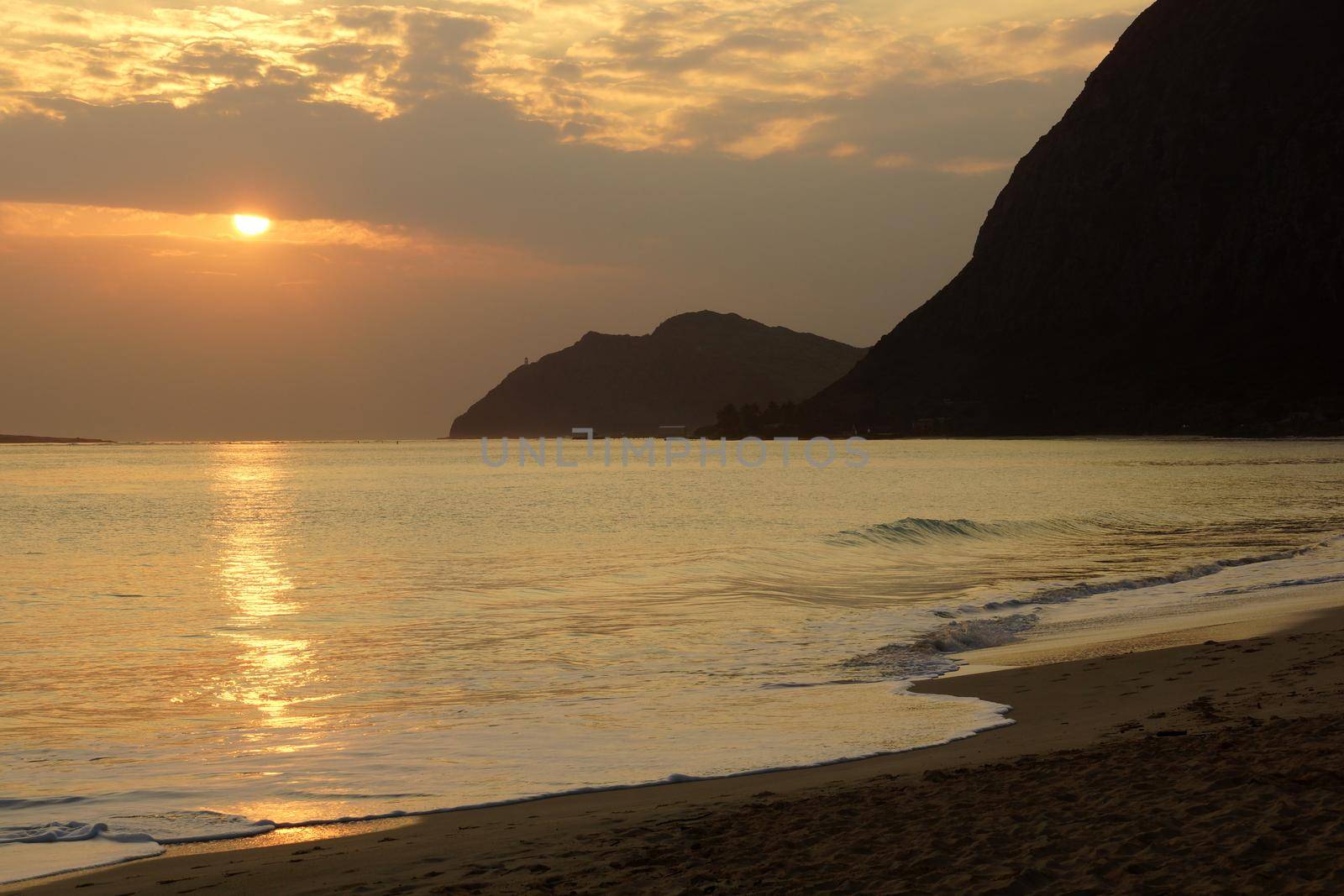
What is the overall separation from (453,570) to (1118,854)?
26717 mm

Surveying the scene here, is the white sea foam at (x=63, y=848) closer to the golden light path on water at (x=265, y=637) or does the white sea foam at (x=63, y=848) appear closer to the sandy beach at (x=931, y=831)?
the sandy beach at (x=931, y=831)

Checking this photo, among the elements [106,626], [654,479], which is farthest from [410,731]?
[654,479]

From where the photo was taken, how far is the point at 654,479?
325 feet

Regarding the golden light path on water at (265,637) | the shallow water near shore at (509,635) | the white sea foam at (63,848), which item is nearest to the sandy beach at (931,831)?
the white sea foam at (63,848)

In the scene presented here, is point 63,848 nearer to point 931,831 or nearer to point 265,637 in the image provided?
point 931,831

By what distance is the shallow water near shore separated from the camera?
36.2 feet

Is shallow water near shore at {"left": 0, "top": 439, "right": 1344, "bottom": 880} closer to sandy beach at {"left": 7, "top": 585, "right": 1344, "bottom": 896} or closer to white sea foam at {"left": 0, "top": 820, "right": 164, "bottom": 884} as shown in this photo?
white sea foam at {"left": 0, "top": 820, "right": 164, "bottom": 884}

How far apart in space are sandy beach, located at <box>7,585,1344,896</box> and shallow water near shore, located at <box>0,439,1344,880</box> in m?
0.83

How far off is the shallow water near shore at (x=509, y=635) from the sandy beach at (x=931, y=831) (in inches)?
32.8

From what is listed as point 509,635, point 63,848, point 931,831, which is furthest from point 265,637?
point 931,831

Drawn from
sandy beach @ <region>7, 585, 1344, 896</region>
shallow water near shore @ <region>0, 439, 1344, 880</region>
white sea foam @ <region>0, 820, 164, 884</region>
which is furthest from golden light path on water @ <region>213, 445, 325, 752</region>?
sandy beach @ <region>7, 585, 1344, 896</region>

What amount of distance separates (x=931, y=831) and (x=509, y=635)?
1321 centimetres

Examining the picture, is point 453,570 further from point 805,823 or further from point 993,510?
point 993,510

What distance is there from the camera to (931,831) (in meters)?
7.81
